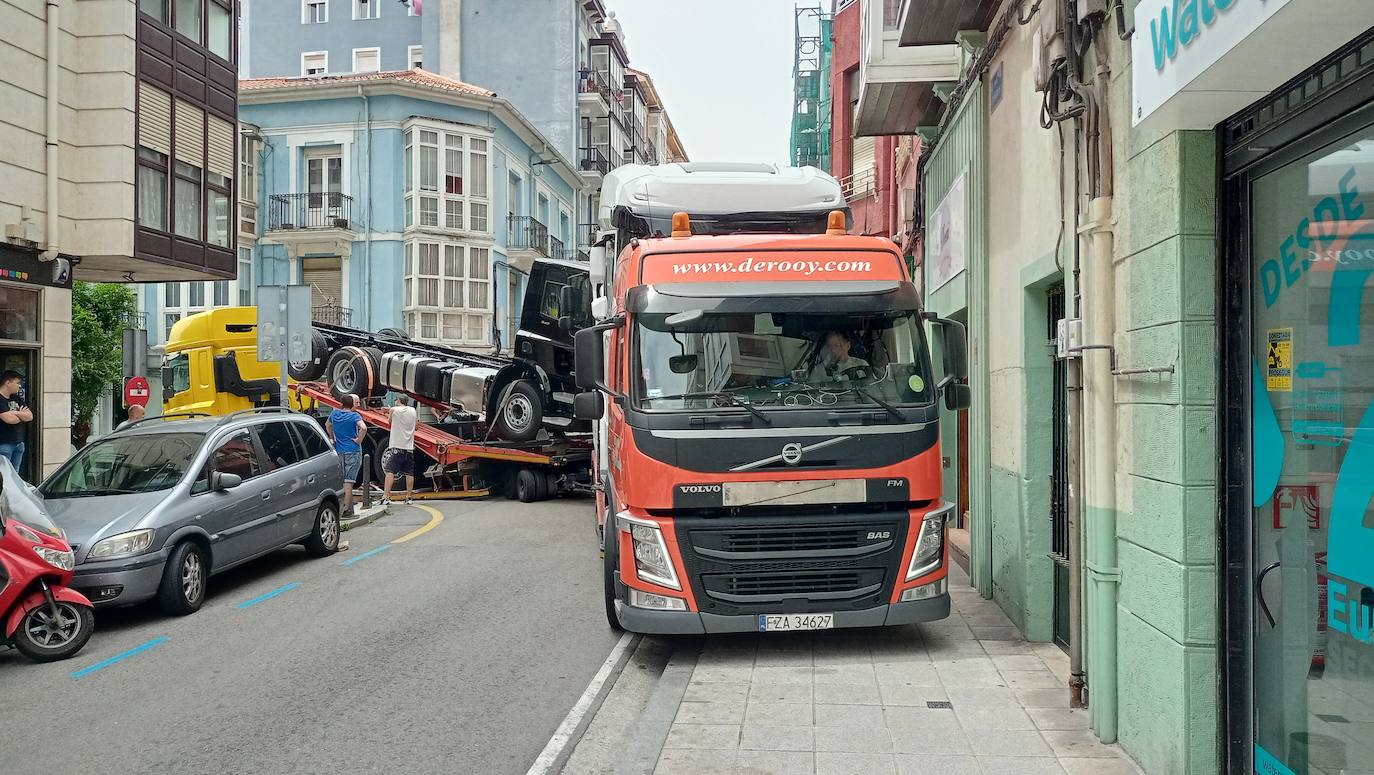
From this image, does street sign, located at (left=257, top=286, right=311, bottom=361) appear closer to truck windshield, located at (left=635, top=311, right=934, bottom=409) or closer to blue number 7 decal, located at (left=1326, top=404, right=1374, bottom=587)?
truck windshield, located at (left=635, top=311, right=934, bottom=409)

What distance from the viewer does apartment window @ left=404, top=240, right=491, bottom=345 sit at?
3309 cm

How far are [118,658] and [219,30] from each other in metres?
14.2

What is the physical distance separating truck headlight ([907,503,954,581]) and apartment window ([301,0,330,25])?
39.3m

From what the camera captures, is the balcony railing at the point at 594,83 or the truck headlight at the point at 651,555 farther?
the balcony railing at the point at 594,83

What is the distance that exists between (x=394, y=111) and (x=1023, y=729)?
3123cm

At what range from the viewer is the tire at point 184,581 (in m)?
8.73

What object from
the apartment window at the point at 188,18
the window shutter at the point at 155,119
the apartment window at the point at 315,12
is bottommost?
the window shutter at the point at 155,119

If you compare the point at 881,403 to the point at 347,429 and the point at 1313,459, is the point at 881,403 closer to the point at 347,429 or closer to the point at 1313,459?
the point at 1313,459

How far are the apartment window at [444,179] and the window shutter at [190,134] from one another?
1503cm

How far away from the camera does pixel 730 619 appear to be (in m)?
7.11

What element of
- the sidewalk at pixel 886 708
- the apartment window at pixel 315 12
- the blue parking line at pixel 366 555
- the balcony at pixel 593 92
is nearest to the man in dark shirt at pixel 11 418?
the blue parking line at pixel 366 555

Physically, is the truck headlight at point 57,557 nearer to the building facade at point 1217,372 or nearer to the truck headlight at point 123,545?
the truck headlight at point 123,545

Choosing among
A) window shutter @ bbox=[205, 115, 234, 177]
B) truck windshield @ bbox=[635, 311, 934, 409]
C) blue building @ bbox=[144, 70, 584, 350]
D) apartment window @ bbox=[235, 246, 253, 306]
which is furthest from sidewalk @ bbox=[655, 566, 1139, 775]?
apartment window @ bbox=[235, 246, 253, 306]

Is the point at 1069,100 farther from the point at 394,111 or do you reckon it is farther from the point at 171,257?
the point at 394,111
